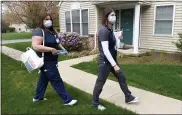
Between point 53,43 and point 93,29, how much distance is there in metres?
8.93

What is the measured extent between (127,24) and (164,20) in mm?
2134

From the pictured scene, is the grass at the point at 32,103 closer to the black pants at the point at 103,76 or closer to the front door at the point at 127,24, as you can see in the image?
the black pants at the point at 103,76

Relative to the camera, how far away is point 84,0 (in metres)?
12.8

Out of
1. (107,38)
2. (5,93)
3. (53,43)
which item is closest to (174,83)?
(107,38)

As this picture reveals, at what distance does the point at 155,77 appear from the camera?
594cm

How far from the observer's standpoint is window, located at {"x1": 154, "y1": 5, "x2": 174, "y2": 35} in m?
9.79

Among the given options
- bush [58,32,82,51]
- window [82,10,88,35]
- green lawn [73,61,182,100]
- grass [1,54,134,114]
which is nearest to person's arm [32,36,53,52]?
grass [1,54,134,114]

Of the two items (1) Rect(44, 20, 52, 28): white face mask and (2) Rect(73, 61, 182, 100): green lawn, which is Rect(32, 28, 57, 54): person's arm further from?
(2) Rect(73, 61, 182, 100): green lawn

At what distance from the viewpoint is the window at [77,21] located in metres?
13.3

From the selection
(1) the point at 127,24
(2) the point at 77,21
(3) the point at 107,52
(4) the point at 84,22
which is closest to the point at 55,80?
(3) the point at 107,52

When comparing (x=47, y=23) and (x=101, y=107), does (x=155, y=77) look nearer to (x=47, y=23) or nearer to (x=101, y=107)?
(x=101, y=107)

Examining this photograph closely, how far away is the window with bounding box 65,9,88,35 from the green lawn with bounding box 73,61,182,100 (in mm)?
5968

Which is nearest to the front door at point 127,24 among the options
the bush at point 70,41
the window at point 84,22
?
the window at point 84,22

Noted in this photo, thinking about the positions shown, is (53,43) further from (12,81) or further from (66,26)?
(66,26)
